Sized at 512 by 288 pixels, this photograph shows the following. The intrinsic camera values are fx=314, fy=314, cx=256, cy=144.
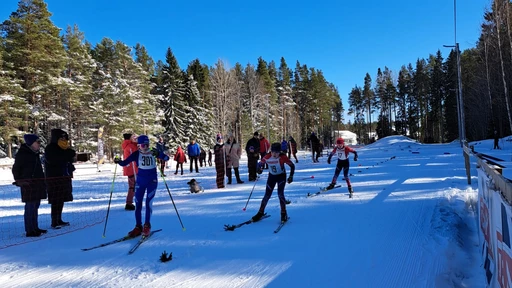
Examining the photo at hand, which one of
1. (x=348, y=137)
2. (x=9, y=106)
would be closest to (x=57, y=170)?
(x=9, y=106)

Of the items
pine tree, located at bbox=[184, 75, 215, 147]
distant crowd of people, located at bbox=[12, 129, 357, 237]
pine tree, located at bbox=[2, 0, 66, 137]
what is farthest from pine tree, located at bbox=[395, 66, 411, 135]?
distant crowd of people, located at bbox=[12, 129, 357, 237]

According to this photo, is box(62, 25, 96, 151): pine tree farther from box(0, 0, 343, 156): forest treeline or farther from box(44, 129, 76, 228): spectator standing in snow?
box(44, 129, 76, 228): spectator standing in snow

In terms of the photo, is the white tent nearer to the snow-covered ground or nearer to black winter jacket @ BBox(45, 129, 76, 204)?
the snow-covered ground

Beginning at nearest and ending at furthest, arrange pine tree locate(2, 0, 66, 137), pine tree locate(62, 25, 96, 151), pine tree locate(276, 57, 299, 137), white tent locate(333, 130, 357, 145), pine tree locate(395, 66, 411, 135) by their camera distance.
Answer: pine tree locate(2, 0, 66, 137)
pine tree locate(62, 25, 96, 151)
pine tree locate(276, 57, 299, 137)
pine tree locate(395, 66, 411, 135)
white tent locate(333, 130, 357, 145)

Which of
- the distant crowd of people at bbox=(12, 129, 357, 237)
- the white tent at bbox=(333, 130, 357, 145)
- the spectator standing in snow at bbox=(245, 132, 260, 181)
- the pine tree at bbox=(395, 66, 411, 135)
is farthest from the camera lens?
the white tent at bbox=(333, 130, 357, 145)

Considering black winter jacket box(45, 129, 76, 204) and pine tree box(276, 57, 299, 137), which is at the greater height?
pine tree box(276, 57, 299, 137)

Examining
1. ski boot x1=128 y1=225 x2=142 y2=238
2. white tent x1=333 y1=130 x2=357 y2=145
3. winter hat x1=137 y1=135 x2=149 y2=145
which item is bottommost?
ski boot x1=128 y1=225 x2=142 y2=238

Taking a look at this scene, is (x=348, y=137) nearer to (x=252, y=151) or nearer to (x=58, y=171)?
(x=252, y=151)

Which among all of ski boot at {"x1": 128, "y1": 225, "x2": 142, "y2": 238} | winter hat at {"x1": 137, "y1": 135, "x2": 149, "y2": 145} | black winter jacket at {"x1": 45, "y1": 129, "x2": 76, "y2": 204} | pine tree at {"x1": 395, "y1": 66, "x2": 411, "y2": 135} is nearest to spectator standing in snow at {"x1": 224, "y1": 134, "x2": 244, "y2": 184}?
black winter jacket at {"x1": 45, "y1": 129, "x2": 76, "y2": 204}

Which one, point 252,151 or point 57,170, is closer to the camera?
point 57,170

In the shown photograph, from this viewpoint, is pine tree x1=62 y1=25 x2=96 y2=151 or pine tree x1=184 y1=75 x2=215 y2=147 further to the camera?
pine tree x1=184 y1=75 x2=215 y2=147

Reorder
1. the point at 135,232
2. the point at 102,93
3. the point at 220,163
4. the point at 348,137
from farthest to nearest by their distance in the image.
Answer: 1. the point at 348,137
2. the point at 102,93
3. the point at 220,163
4. the point at 135,232

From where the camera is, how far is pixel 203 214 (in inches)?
303

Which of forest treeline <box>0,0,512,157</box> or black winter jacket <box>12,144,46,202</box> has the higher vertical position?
forest treeline <box>0,0,512,157</box>
